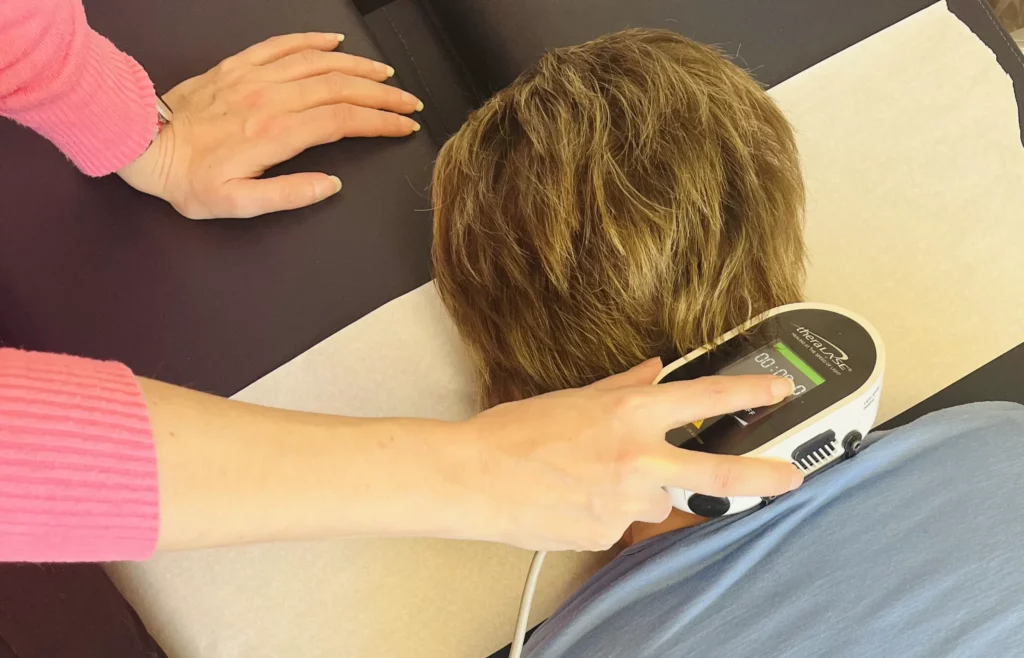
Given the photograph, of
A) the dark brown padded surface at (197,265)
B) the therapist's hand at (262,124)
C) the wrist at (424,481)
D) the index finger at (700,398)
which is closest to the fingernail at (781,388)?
the index finger at (700,398)

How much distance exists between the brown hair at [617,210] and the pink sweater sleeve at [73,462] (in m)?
0.32

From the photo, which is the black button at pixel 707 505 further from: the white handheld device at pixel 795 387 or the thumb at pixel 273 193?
the thumb at pixel 273 193

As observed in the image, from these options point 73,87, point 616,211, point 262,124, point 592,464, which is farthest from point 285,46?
point 592,464

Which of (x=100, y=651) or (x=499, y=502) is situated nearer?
(x=499, y=502)

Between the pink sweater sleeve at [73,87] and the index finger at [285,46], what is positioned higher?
the pink sweater sleeve at [73,87]

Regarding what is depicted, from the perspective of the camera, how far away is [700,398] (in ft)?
1.86

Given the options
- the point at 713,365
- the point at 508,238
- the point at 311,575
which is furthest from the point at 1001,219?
the point at 311,575

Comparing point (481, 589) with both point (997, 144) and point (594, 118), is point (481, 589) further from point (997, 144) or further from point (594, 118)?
point (997, 144)

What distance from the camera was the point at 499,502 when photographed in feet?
1.81

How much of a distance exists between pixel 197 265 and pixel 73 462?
41 centimetres

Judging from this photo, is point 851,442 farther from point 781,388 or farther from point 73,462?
point 73,462

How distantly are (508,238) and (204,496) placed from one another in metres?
0.32

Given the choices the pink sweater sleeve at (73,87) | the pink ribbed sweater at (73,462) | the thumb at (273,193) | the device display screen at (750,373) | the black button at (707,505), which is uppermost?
the pink sweater sleeve at (73,87)

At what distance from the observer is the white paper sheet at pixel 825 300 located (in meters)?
0.79
